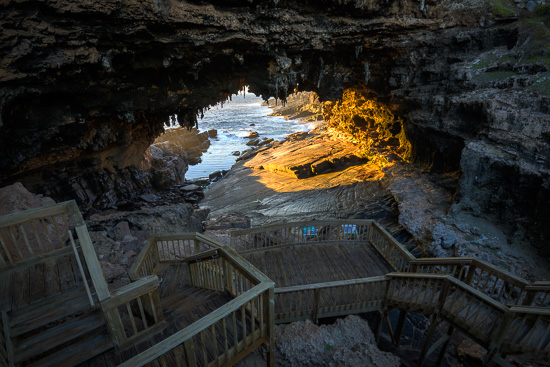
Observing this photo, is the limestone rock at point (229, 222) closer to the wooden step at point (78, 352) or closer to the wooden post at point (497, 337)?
the wooden step at point (78, 352)

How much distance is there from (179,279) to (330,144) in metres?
19.6

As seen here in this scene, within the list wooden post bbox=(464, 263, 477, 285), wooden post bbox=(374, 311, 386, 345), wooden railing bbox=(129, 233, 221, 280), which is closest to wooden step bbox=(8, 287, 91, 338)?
wooden railing bbox=(129, 233, 221, 280)

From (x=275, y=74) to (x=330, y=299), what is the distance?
11.0 meters

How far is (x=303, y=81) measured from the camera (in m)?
14.5

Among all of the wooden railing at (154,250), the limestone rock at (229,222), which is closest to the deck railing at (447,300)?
the wooden railing at (154,250)

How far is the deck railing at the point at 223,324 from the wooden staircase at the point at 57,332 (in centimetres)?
98

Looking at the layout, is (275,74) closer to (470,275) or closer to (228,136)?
(470,275)

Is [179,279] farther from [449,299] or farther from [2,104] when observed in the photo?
[2,104]

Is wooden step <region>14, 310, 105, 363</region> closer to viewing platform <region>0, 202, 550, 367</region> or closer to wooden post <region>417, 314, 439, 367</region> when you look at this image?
viewing platform <region>0, 202, 550, 367</region>

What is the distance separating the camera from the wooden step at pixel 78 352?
2986 millimetres

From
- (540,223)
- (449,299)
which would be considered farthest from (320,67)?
(449,299)

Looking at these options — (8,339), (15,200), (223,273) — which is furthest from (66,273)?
(15,200)

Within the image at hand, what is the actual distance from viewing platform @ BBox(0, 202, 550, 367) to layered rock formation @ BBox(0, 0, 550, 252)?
5.50 metres

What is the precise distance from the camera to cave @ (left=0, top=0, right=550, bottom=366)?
8398mm
